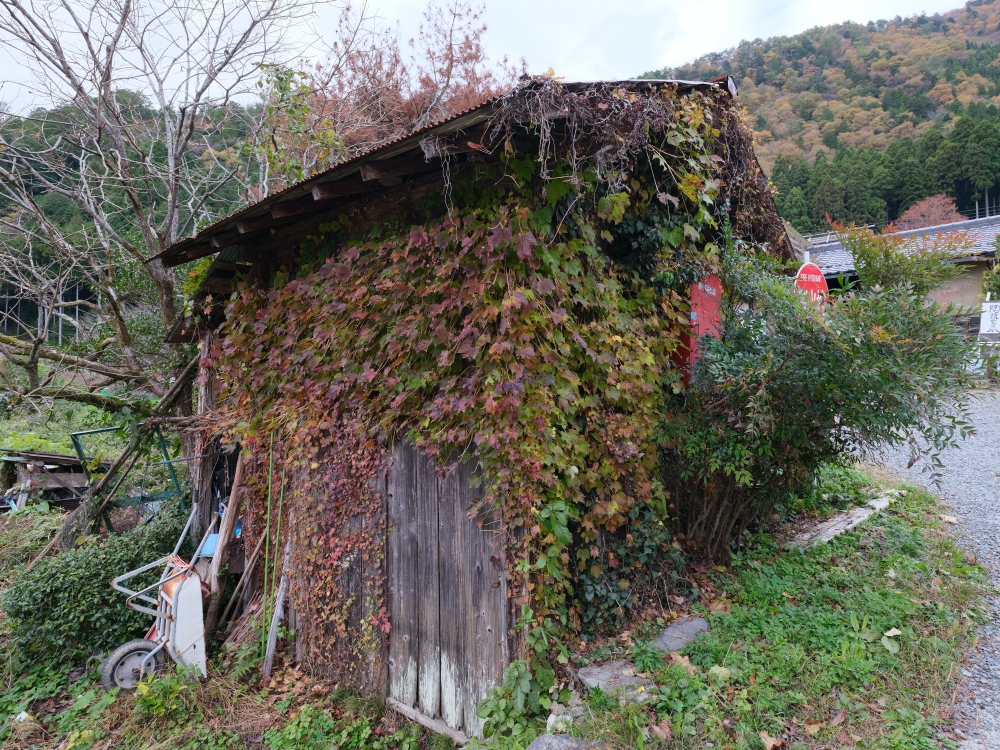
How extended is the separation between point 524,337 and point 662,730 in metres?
2.37

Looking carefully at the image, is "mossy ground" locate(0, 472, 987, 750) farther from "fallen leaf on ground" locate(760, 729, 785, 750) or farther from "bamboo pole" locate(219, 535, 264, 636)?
"bamboo pole" locate(219, 535, 264, 636)

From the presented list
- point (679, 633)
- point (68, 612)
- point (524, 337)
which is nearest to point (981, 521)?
point (679, 633)

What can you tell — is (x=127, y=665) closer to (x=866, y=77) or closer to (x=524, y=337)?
(x=524, y=337)

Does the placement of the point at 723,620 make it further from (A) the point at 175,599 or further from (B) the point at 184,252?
(B) the point at 184,252

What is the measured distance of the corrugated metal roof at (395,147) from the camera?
329 centimetres

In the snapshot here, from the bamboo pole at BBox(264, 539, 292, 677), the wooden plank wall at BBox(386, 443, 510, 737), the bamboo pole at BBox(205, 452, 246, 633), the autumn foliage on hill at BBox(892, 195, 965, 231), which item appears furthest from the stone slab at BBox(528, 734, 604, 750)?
the autumn foliage on hill at BBox(892, 195, 965, 231)

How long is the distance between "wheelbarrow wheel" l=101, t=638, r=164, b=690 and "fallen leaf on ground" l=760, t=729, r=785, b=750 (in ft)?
16.2

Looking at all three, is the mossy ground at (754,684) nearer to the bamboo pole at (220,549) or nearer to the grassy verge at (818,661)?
the grassy verge at (818,661)

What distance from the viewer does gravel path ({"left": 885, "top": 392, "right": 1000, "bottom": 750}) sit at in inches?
122

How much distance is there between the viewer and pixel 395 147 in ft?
12.1

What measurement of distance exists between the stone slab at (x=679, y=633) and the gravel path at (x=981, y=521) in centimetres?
150

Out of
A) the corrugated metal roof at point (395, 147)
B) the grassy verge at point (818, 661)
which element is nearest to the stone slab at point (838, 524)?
the grassy verge at point (818, 661)

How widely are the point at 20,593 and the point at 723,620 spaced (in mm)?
6678

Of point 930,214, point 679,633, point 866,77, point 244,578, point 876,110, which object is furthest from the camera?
point 866,77
